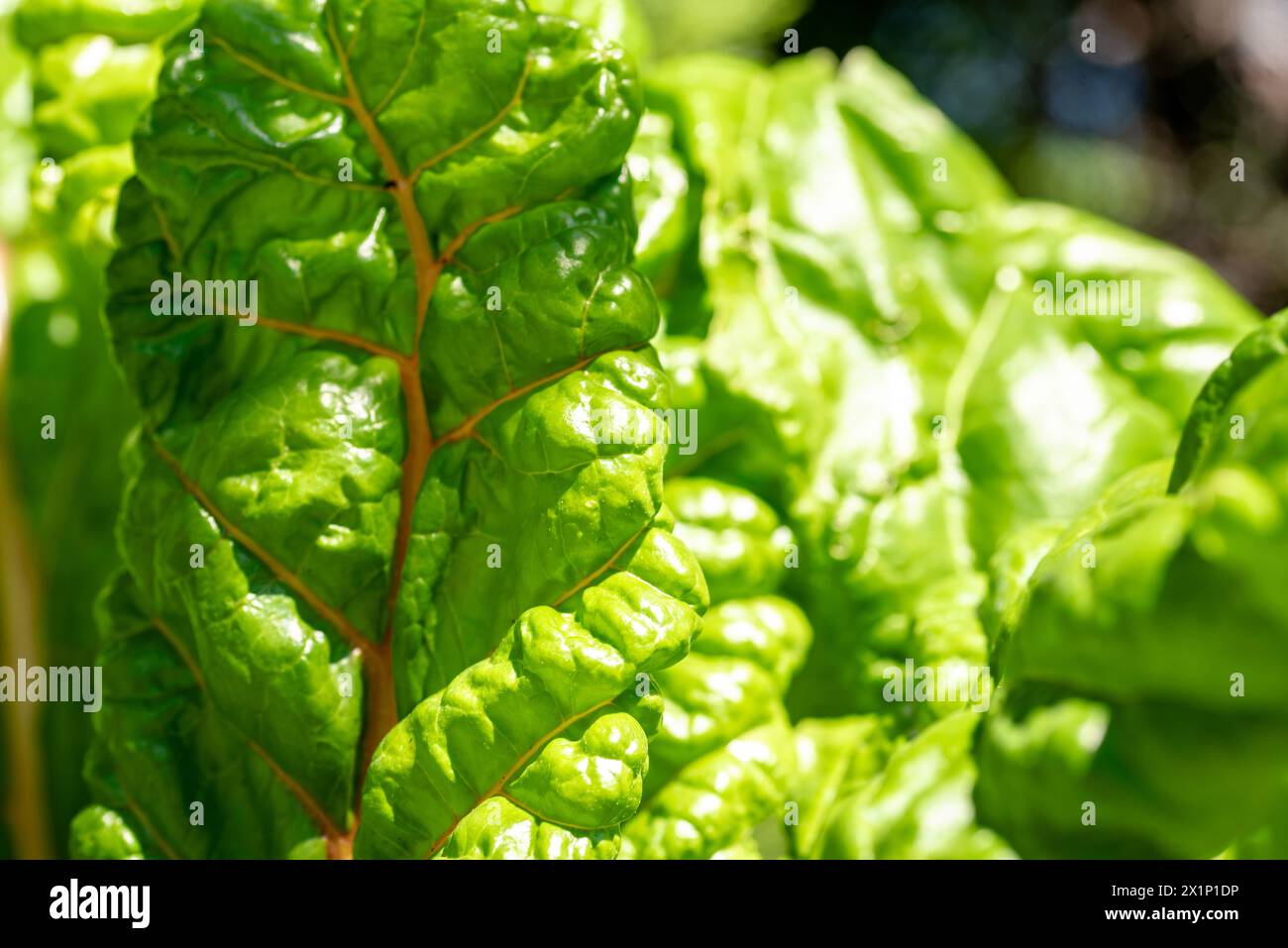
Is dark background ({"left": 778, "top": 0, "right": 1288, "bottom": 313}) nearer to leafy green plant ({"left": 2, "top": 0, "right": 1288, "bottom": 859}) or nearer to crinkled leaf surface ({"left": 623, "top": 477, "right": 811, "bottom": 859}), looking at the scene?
leafy green plant ({"left": 2, "top": 0, "right": 1288, "bottom": 859})

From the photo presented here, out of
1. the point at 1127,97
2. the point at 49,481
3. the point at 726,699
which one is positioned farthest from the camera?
the point at 1127,97

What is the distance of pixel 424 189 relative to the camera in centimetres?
96

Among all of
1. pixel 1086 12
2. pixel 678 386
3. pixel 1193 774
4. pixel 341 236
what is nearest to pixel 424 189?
pixel 341 236

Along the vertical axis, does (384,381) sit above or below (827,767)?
above

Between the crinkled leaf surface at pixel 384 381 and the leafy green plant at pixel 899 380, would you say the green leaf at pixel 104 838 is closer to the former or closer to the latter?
the crinkled leaf surface at pixel 384 381

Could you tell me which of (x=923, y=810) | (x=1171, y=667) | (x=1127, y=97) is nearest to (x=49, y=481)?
(x=923, y=810)

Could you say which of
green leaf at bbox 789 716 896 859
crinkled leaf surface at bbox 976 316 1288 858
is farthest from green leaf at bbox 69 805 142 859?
crinkled leaf surface at bbox 976 316 1288 858

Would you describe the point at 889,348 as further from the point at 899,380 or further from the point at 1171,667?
the point at 1171,667

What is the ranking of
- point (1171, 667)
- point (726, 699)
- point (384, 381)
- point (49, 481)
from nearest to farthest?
point (1171, 667) < point (384, 381) < point (726, 699) < point (49, 481)

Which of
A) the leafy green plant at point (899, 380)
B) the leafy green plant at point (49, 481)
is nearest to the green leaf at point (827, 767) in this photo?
the leafy green plant at point (899, 380)

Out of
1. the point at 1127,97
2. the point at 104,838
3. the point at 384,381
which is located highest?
the point at 1127,97

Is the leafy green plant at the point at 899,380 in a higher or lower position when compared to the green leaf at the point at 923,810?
higher

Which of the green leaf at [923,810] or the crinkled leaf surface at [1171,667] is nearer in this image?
the crinkled leaf surface at [1171,667]
